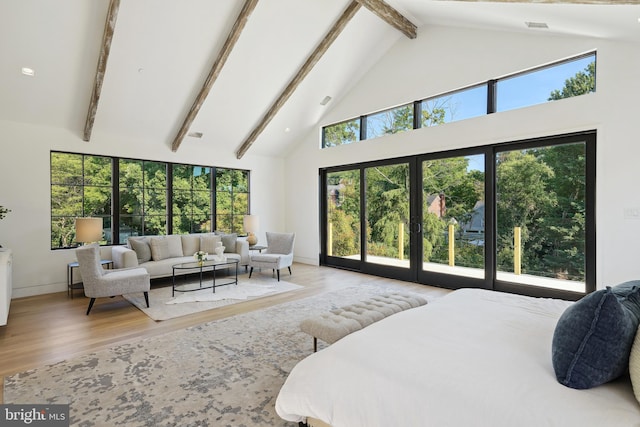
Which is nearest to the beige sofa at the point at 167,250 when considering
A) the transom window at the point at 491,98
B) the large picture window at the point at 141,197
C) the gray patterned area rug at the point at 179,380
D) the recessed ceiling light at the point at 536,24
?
the large picture window at the point at 141,197

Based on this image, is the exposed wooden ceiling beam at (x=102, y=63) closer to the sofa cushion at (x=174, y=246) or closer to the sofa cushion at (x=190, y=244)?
the sofa cushion at (x=174, y=246)

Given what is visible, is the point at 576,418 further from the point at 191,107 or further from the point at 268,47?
the point at 191,107

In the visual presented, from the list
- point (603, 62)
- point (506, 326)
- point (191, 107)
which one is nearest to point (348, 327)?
point (506, 326)

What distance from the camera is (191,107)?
5.87 meters

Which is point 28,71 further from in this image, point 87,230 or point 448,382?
point 448,382

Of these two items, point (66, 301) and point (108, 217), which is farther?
point (108, 217)

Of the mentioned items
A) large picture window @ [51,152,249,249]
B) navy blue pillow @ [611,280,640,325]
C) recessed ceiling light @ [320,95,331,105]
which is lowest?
navy blue pillow @ [611,280,640,325]

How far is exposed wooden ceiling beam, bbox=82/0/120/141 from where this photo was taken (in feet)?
12.6

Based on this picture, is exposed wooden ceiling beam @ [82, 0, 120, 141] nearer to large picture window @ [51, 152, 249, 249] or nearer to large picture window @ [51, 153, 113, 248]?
large picture window @ [51, 153, 113, 248]

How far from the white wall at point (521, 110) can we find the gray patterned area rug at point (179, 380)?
388 cm

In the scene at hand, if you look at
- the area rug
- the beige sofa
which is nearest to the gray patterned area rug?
the area rug

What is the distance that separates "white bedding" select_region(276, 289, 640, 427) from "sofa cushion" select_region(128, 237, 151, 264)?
15.8 feet

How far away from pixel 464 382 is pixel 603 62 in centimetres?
464

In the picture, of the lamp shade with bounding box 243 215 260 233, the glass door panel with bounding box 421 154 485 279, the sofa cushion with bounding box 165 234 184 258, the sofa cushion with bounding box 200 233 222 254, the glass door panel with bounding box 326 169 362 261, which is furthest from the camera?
the lamp shade with bounding box 243 215 260 233
